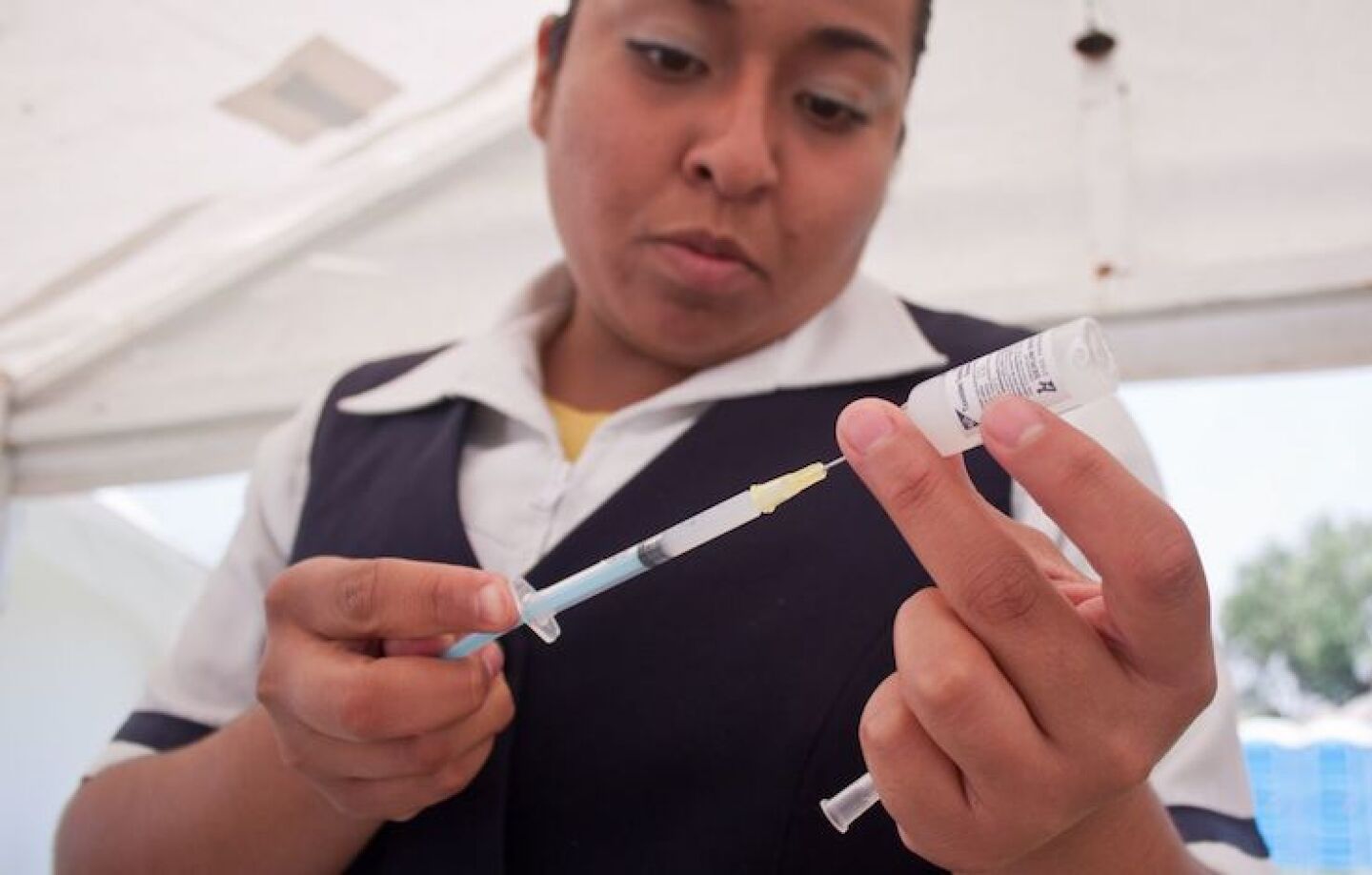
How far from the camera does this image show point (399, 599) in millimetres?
510

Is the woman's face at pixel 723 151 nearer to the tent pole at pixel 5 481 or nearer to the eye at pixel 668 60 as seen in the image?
the eye at pixel 668 60

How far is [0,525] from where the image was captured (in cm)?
162

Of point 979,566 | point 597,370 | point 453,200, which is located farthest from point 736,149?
point 453,200

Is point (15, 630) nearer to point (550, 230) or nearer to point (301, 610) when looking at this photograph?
point (550, 230)

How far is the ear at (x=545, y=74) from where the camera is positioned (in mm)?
826

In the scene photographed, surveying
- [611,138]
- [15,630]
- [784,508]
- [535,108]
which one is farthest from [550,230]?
[15,630]

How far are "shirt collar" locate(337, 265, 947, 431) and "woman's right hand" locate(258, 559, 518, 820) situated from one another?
228 mm

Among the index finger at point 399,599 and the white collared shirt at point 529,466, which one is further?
the white collared shirt at point 529,466

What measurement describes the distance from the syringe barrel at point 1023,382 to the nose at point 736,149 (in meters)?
0.26

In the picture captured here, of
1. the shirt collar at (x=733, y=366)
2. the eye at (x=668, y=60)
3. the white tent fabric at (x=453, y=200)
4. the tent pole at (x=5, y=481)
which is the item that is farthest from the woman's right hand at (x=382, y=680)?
the tent pole at (x=5, y=481)

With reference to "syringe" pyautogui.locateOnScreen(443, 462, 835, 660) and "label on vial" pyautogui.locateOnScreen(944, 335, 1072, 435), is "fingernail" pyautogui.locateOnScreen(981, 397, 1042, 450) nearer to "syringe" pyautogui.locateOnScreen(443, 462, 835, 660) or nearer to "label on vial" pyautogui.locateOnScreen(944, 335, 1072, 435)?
"label on vial" pyautogui.locateOnScreen(944, 335, 1072, 435)

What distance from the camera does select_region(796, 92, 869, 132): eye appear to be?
70cm

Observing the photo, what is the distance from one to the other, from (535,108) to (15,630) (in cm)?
147

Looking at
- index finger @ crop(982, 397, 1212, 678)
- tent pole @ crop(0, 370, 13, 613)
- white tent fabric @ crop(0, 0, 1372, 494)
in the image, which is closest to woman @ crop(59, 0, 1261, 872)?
index finger @ crop(982, 397, 1212, 678)
